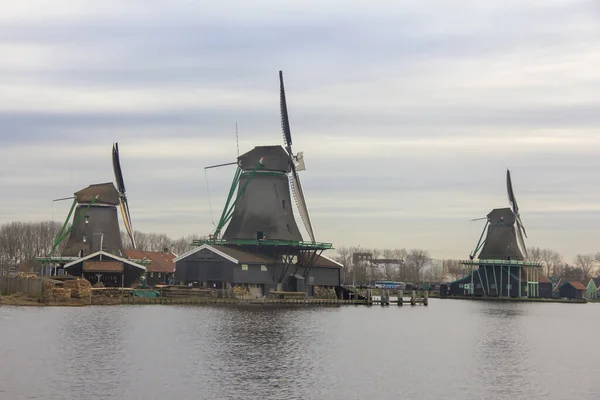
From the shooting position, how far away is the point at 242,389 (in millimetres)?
27953

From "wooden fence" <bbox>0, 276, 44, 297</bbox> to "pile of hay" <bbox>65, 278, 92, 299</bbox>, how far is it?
2531 millimetres

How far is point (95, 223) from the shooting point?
79.4 m

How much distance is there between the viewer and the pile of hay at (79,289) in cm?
6320

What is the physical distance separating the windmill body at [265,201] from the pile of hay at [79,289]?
14.4m

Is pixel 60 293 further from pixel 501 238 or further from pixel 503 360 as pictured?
pixel 501 238

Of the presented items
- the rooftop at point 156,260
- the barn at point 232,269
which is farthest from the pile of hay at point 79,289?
the rooftop at point 156,260

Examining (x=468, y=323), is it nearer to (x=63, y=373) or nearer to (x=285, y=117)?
(x=285, y=117)

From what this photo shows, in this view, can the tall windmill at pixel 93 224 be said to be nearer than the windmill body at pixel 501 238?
Yes

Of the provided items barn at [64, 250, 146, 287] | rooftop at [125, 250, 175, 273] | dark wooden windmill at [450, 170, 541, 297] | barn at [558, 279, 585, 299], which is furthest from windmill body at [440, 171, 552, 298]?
barn at [64, 250, 146, 287]

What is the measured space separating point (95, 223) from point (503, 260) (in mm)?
57392

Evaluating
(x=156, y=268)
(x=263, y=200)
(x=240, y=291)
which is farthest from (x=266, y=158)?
(x=156, y=268)

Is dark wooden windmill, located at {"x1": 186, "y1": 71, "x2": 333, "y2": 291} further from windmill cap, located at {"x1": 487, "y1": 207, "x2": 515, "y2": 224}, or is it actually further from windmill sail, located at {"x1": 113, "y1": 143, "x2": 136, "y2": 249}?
windmill cap, located at {"x1": 487, "y1": 207, "x2": 515, "y2": 224}

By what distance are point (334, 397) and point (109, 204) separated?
188ft

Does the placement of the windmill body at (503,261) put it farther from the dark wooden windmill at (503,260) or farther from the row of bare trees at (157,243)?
the row of bare trees at (157,243)
